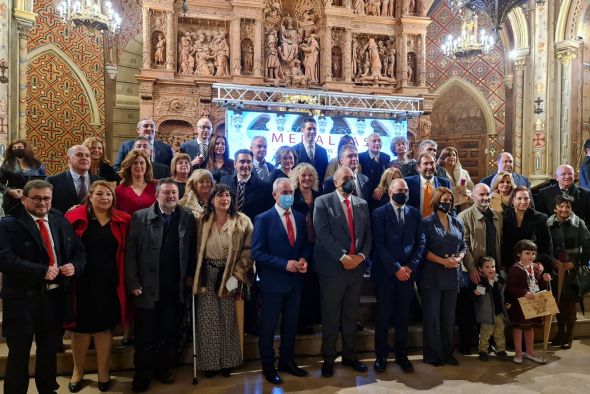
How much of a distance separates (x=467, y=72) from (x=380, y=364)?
10.1 meters

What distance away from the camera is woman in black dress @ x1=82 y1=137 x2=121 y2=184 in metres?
4.04

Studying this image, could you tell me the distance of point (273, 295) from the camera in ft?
11.6

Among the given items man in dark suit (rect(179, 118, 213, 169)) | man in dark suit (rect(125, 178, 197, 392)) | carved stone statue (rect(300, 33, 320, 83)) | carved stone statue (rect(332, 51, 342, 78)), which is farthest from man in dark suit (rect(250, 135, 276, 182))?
carved stone statue (rect(332, 51, 342, 78))

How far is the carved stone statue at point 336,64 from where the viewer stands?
9.65m

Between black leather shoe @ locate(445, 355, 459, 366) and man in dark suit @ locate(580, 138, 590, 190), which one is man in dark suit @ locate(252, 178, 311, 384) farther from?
man in dark suit @ locate(580, 138, 590, 190)

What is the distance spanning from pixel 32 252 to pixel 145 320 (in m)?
0.89

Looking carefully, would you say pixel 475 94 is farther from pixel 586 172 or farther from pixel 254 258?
pixel 254 258

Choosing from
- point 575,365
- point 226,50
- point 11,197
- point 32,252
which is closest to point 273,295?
point 32,252

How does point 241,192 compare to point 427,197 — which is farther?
point 427,197

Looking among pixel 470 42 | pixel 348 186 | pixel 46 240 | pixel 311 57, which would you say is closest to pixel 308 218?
pixel 348 186

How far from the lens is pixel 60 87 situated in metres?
9.52

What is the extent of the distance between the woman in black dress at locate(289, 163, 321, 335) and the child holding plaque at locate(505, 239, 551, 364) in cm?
174

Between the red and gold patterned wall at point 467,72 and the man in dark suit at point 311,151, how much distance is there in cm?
810

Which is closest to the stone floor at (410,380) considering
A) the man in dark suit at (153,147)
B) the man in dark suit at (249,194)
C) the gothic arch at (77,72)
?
the man in dark suit at (249,194)
